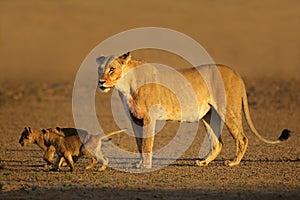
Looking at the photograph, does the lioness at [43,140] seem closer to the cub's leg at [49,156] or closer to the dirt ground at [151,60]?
the cub's leg at [49,156]

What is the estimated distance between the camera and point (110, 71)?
12.4m

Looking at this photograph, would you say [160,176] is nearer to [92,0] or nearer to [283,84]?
[283,84]

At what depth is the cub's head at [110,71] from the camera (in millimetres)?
12383

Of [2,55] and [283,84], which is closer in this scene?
[283,84]

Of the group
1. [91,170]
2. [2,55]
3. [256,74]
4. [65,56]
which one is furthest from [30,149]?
[2,55]

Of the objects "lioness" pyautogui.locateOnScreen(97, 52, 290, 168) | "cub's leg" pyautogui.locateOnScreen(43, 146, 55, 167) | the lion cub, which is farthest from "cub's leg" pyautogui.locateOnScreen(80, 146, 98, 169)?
"lioness" pyautogui.locateOnScreen(97, 52, 290, 168)

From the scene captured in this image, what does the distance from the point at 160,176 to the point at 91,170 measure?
50.7 inches

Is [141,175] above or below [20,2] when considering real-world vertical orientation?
below

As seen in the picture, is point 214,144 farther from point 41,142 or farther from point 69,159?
point 41,142

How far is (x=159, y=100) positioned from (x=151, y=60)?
2302cm

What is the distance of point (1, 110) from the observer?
22250 millimetres

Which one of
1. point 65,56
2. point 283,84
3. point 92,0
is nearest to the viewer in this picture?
point 283,84

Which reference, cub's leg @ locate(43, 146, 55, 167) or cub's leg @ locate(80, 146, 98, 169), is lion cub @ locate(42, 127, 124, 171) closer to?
cub's leg @ locate(80, 146, 98, 169)

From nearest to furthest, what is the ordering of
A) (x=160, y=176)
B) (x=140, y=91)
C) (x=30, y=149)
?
(x=160, y=176) → (x=140, y=91) → (x=30, y=149)
